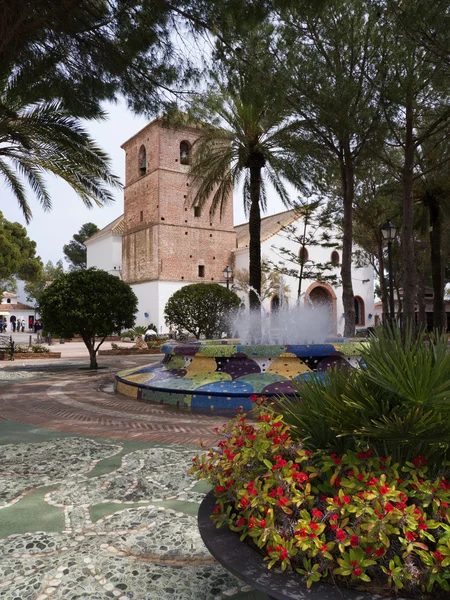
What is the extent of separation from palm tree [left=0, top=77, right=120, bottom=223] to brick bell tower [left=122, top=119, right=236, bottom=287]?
68.1 ft

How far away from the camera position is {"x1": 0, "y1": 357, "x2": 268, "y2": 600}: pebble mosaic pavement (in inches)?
92.0

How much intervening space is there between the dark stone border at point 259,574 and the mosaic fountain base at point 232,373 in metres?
4.95

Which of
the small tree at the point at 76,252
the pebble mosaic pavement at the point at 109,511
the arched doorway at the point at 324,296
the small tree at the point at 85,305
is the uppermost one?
the small tree at the point at 76,252

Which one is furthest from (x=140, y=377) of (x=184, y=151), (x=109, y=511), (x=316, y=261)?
(x=316, y=261)

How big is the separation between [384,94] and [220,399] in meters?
9.31

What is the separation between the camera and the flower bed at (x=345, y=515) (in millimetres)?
1536

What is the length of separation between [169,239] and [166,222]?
1.25m

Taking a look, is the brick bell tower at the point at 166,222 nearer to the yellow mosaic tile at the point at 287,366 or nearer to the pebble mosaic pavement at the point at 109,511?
the yellow mosaic tile at the point at 287,366

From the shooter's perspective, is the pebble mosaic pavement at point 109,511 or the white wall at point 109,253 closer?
the pebble mosaic pavement at point 109,511

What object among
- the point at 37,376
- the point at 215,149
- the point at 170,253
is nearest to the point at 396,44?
the point at 215,149

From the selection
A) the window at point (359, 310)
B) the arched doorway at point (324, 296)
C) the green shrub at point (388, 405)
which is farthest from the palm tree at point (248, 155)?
the window at point (359, 310)

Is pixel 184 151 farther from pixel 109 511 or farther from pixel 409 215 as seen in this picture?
pixel 109 511

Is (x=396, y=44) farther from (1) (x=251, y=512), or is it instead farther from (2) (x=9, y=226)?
(2) (x=9, y=226)

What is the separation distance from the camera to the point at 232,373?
7.52 meters
